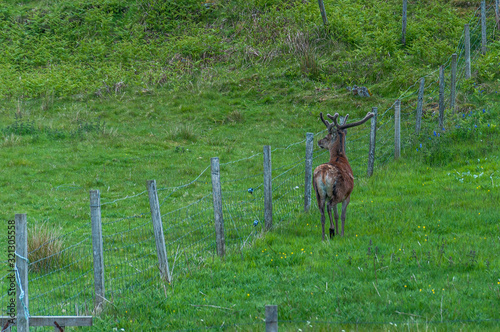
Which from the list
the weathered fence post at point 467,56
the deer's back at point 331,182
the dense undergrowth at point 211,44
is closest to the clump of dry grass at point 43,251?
the deer's back at point 331,182

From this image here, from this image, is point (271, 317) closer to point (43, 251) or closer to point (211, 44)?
point (43, 251)

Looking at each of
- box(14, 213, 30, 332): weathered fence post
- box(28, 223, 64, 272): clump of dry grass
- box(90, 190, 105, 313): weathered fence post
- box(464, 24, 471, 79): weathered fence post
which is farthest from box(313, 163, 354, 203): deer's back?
box(464, 24, 471, 79): weathered fence post

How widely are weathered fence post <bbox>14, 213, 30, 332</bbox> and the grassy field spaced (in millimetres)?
1125

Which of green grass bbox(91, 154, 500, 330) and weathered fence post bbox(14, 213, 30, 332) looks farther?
green grass bbox(91, 154, 500, 330)

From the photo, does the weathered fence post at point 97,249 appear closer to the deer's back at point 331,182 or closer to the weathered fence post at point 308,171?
the deer's back at point 331,182

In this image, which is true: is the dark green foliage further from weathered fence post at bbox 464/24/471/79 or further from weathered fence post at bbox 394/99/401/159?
weathered fence post at bbox 394/99/401/159

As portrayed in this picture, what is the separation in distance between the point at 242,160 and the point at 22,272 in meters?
11.3

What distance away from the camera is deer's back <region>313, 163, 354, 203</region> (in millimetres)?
9117

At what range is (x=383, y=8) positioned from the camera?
26438 millimetres

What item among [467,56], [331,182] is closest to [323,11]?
[467,56]

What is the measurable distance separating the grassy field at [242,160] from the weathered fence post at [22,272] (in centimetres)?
112

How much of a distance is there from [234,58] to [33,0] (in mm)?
Answer: 14969

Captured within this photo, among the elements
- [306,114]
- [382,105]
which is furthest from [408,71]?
[306,114]

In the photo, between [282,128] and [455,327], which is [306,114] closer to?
[282,128]
